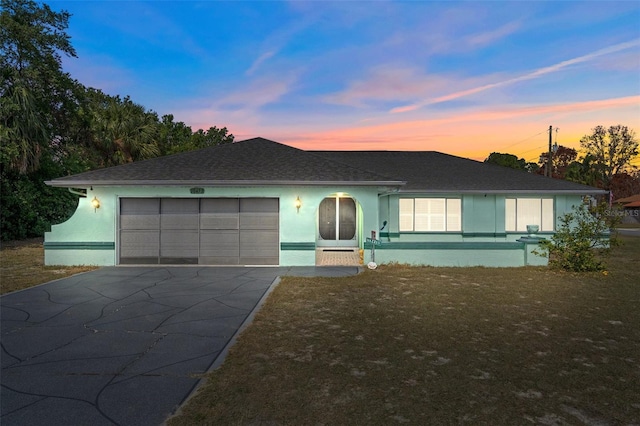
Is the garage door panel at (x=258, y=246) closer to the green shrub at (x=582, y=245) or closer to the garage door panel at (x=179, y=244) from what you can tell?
the garage door panel at (x=179, y=244)

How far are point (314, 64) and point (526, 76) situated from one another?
1197 cm

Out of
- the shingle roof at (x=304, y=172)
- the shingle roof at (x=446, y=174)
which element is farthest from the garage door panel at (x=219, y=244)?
the shingle roof at (x=446, y=174)

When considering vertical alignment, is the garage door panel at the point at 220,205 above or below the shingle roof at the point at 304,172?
below

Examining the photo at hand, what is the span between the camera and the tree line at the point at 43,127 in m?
20.5

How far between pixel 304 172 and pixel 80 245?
8.47 m

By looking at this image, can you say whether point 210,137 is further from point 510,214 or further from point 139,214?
point 510,214

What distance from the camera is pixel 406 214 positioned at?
697 inches

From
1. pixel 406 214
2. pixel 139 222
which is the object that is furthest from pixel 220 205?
pixel 406 214

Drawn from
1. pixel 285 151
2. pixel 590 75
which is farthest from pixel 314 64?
pixel 590 75

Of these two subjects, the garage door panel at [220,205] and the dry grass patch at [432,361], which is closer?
the dry grass patch at [432,361]

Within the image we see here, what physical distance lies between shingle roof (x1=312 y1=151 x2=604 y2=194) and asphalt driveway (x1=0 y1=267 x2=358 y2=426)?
10.4 meters

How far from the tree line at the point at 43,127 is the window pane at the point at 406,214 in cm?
1887

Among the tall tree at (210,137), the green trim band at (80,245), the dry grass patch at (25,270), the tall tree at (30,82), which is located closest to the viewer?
the dry grass patch at (25,270)

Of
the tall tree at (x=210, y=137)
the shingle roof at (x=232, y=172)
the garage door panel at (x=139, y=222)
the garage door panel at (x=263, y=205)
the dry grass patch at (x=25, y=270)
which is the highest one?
the tall tree at (x=210, y=137)
